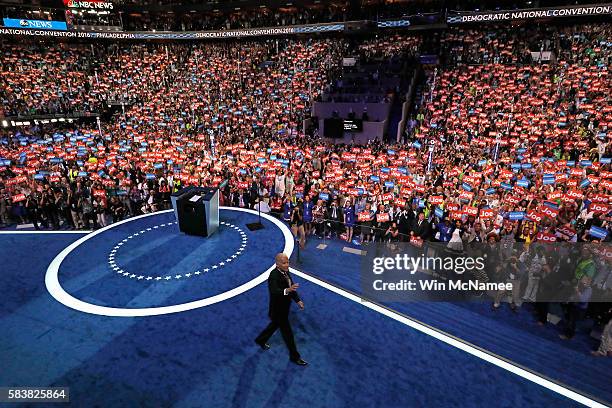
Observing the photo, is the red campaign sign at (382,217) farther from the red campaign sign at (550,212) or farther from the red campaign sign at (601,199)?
the red campaign sign at (601,199)

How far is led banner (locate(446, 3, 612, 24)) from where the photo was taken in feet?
88.2

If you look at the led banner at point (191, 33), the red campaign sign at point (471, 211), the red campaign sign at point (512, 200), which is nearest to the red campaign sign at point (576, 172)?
the red campaign sign at point (512, 200)

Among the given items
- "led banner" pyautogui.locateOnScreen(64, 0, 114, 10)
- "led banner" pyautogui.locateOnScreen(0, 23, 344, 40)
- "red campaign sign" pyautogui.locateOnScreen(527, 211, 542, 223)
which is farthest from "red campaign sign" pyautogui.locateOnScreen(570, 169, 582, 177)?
"led banner" pyautogui.locateOnScreen(64, 0, 114, 10)

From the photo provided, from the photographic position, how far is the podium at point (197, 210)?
11859 millimetres

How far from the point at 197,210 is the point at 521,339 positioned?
32.2 feet

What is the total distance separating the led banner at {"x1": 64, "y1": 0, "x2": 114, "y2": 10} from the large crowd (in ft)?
21.7

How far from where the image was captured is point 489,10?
3062 cm

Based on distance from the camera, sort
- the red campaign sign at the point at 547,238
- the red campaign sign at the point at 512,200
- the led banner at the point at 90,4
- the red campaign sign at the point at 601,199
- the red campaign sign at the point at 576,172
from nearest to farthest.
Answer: the red campaign sign at the point at 547,238 < the red campaign sign at the point at 601,199 < the red campaign sign at the point at 512,200 < the red campaign sign at the point at 576,172 < the led banner at the point at 90,4

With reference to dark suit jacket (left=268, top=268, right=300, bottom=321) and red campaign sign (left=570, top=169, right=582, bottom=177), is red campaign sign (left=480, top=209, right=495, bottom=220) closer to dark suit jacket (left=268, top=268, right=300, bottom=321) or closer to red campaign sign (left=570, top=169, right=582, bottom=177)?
red campaign sign (left=570, top=169, right=582, bottom=177)

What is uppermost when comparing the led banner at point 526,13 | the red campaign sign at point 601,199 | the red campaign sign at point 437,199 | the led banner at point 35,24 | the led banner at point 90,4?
the led banner at point 90,4

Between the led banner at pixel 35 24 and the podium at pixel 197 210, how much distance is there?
38980 millimetres

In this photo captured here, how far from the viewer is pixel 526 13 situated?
29.1m

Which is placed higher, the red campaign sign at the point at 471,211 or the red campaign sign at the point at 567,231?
the red campaign sign at the point at 471,211

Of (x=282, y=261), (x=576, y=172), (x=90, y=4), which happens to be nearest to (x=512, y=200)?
(x=576, y=172)
